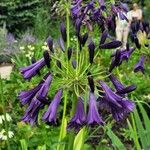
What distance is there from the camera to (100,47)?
2336 millimetres

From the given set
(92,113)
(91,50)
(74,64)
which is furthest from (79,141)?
(91,50)

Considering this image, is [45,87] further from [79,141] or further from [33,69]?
[79,141]

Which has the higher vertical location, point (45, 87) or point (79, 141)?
point (45, 87)

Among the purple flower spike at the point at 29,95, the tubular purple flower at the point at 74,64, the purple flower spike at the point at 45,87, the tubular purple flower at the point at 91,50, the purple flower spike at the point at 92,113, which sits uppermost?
the tubular purple flower at the point at 91,50

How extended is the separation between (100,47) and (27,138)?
245 centimetres

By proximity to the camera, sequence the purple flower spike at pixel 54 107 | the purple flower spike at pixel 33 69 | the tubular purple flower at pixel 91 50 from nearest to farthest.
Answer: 1. the tubular purple flower at pixel 91 50
2. the purple flower spike at pixel 54 107
3. the purple flower spike at pixel 33 69

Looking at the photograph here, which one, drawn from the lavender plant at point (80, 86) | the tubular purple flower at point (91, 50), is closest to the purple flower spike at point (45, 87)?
the lavender plant at point (80, 86)

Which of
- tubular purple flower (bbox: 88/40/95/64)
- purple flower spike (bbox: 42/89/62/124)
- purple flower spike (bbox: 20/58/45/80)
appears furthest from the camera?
purple flower spike (bbox: 20/58/45/80)

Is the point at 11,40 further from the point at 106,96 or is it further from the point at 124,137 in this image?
the point at 106,96

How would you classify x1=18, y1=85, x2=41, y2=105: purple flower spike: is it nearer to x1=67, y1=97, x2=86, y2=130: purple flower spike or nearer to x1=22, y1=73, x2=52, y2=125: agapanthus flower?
x1=22, y1=73, x2=52, y2=125: agapanthus flower

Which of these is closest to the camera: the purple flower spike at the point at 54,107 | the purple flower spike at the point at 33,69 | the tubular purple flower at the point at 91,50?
the tubular purple flower at the point at 91,50

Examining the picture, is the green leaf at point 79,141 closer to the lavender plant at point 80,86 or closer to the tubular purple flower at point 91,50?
the lavender plant at point 80,86

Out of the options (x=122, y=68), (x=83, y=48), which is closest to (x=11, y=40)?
(x=122, y=68)

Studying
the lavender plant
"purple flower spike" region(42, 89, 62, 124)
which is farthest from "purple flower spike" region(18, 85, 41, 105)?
"purple flower spike" region(42, 89, 62, 124)
